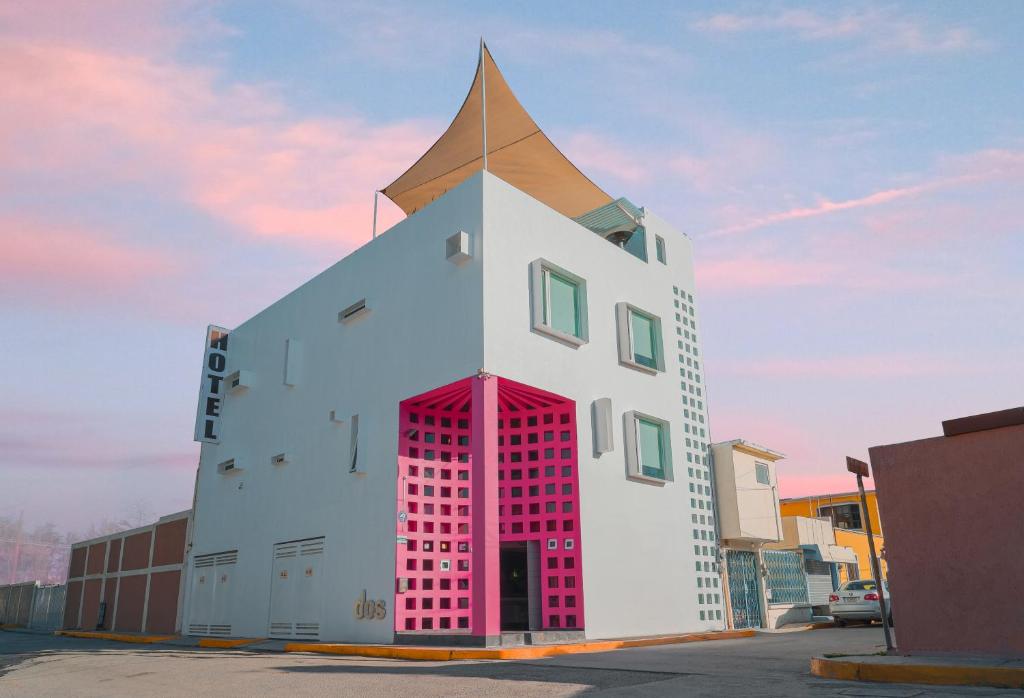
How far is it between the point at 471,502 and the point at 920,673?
897 cm

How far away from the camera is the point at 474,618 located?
1243 centimetres

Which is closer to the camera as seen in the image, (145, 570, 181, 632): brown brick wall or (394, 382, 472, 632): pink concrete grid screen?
(394, 382, 472, 632): pink concrete grid screen

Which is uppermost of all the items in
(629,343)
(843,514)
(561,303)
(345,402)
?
(561,303)

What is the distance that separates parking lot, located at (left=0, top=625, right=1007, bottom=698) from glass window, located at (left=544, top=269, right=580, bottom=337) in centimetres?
675

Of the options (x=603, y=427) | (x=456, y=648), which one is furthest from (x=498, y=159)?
(x=456, y=648)

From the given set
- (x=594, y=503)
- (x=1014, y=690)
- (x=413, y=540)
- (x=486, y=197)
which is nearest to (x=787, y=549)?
(x=594, y=503)

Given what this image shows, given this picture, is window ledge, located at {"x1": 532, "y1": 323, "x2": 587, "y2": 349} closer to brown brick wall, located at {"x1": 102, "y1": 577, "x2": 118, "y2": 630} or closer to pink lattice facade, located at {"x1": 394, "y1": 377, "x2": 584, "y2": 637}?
pink lattice facade, located at {"x1": 394, "y1": 377, "x2": 584, "y2": 637}

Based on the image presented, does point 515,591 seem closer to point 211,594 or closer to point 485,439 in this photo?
point 485,439

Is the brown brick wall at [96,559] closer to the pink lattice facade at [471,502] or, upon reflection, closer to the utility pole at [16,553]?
the pink lattice facade at [471,502]

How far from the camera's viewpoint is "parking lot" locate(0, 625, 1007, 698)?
6.60m

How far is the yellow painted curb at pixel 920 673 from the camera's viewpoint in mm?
6480

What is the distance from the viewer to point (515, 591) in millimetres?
16312

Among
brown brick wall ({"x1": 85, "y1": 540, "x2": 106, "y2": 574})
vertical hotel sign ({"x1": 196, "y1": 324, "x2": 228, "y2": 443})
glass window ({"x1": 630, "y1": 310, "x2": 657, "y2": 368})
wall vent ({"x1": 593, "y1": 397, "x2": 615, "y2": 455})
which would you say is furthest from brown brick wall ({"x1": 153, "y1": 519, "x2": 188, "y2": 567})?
glass window ({"x1": 630, "y1": 310, "x2": 657, "y2": 368})

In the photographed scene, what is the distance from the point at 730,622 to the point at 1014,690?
13.0m
